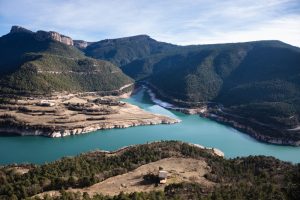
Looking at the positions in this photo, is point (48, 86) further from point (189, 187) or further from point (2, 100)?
point (189, 187)

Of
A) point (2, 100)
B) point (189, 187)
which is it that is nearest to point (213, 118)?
point (2, 100)

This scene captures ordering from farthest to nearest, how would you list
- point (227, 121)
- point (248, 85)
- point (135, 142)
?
point (248, 85), point (227, 121), point (135, 142)

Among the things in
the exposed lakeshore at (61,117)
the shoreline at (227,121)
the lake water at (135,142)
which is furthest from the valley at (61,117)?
the shoreline at (227,121)

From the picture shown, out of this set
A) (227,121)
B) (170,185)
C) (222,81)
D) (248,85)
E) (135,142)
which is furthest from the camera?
(222,81)

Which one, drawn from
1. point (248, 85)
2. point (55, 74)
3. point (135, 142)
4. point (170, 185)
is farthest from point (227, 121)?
point (170, 185)

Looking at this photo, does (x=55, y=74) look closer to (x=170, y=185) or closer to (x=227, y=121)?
(x=227, y=121)

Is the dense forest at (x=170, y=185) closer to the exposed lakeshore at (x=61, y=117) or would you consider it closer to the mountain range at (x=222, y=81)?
the exposed lakeshore at (x=61, y=117)
